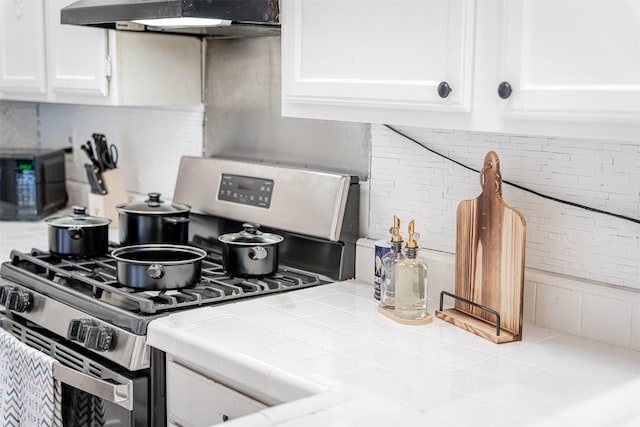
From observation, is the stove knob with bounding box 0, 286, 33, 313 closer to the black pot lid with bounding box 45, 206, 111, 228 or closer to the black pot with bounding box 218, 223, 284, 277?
the black pot lid with bounding box 45, 206, 111, 228

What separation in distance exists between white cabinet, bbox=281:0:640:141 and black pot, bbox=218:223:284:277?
0.39 meters

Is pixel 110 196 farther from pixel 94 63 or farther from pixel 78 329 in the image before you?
pixel 78 329

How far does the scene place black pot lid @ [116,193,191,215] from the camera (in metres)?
2.60

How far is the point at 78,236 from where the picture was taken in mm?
2539

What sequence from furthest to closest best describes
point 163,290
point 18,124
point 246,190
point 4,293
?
point 18,124 → point 246,190 → point 4,293 → point 163,290

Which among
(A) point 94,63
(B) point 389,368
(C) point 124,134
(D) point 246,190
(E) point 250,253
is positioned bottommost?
(B) point 389,368

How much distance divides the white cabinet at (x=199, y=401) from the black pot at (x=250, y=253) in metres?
0.44

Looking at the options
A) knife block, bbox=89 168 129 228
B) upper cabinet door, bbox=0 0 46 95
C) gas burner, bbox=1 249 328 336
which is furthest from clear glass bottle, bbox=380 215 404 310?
upper cabinet door, bbox=0 0 46 95

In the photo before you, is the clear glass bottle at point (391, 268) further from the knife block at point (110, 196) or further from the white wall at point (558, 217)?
the knife block at point (110, 196)

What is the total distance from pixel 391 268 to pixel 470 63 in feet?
2.01

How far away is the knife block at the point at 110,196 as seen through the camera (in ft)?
10.6

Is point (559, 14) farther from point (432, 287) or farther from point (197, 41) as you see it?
point (197, 41)

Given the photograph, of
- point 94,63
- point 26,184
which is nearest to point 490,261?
point 94,63

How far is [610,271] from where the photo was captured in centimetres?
185
